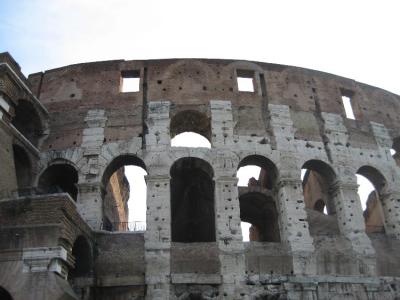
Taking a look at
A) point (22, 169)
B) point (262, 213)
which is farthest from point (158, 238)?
point (262, 213)

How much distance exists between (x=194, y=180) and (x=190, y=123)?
2221 mm

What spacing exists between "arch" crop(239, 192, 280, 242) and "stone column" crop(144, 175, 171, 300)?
3140 millimetres

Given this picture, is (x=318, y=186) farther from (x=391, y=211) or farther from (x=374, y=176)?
(x=391, y=211)

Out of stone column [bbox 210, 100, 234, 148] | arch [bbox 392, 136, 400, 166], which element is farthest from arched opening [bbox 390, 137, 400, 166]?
stone column [bbox 210, 100, 234, 148]

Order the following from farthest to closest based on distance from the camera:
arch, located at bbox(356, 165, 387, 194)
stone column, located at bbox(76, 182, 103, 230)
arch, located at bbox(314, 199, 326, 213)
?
1. arch, located at bbox(314, 199, 326, 213)
2. arch, located at bbox(356, 165, 387, 194)
3. stone column, located at bbox(76, 182, 103, 230)

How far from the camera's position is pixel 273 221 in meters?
15.3

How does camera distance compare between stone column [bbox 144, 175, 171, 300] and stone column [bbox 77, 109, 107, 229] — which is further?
stone column [bbox 77, 109, 107, 229]

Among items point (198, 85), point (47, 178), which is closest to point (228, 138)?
point (198, 85)

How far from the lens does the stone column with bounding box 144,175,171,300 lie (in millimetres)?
10945

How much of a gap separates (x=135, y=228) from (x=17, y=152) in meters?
3.94

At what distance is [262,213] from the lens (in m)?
15.9

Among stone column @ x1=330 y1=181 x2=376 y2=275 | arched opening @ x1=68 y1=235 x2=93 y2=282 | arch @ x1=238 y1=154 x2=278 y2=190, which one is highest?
arch @ x1=238 y1=154 x2=278 y2=190

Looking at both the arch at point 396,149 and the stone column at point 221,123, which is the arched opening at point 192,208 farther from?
the arch at point 396,149

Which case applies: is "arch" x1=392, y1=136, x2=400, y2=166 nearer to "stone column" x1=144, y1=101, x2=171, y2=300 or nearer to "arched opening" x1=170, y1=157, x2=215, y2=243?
"arched opening" x1=170, y1=157, x2=215, y2=243
